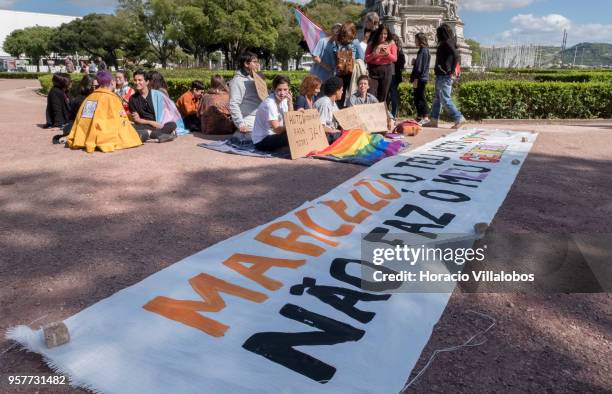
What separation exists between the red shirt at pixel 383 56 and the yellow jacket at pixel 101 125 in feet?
15.5

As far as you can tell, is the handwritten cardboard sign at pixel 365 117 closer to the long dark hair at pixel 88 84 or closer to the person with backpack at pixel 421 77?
the person with backpack at pixel 421 77

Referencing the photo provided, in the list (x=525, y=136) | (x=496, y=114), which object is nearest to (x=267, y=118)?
(x=525, y=136)

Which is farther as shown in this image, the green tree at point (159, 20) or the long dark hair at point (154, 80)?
the green tree at point (159, 20)

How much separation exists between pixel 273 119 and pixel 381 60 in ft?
11.2

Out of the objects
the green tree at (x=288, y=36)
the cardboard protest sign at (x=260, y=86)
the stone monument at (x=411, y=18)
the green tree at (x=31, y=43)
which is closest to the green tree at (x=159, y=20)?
the green tree at (x=288, y=36)

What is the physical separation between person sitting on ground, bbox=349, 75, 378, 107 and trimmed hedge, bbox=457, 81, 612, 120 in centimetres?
416

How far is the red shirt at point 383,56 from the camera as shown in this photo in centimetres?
918

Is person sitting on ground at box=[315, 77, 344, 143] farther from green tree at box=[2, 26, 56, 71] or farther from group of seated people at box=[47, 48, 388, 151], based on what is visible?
green tree at box=[2, 26, 56, 71]

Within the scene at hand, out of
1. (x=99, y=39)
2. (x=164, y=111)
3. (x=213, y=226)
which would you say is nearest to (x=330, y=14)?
(x=99, y=39)

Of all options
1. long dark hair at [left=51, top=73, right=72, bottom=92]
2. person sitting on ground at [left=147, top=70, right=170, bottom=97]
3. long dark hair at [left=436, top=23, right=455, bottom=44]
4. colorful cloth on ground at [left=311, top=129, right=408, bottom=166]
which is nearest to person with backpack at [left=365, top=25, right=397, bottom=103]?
long dark hair at [left=436, top=23, right=455, bottom=44]

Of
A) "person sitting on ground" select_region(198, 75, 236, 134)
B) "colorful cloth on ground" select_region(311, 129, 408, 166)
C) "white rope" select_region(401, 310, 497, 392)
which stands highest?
"person sitting on ground" select_region(198, 75, 236, 134)

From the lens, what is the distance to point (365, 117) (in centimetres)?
823

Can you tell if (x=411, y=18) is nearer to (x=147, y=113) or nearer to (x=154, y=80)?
(x=154, y=80)

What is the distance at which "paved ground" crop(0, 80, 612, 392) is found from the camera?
7.61 feet
